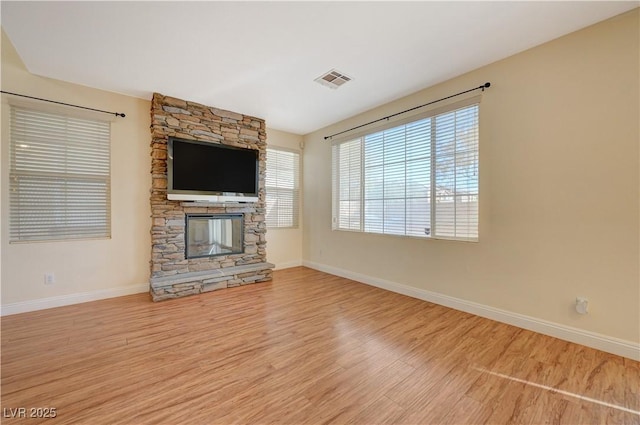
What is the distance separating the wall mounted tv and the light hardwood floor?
1675 mm

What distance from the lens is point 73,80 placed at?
3287 mm

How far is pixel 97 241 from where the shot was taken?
3.52 metres

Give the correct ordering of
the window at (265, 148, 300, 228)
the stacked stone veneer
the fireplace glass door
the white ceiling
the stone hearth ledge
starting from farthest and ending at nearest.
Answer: the window at (265, 148, 300, 228) < the fireplace glass door < the stacked stone veneer < the stone hearth ledge < the white ceiling

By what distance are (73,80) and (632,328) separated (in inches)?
244

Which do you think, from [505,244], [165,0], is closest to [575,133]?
[505,244]

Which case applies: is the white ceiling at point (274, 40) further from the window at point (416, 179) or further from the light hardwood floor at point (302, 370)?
the light hardwood floor at point (302, 370)

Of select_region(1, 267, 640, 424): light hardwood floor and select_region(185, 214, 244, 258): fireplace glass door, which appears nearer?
select_region(1, 267, 640, 424): light hardwood floor

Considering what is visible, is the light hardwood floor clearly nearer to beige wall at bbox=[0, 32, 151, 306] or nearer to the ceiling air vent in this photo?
beige wall at bbox=[0, 32, 151, 306]

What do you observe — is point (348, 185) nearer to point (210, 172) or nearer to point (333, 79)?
point (333, 79)

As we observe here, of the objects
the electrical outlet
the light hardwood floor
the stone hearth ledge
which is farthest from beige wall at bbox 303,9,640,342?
the stone hearth ledge

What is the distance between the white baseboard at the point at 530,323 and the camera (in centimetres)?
217

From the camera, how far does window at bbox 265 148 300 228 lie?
17.1ft

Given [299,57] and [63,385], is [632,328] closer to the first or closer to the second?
[299,57]

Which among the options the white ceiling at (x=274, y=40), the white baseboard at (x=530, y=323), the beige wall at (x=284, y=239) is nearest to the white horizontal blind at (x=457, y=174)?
the white ceiling at (x=274, y=40)
